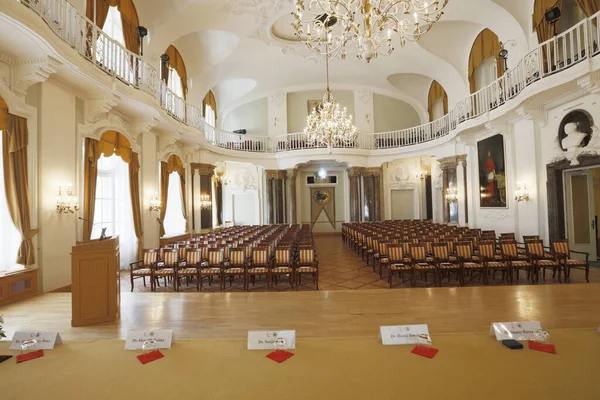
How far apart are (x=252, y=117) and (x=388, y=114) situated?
25.8ft

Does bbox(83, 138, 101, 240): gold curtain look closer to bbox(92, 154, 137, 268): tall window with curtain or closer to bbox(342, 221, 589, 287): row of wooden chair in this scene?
bbox(92, 154, 137, 268): tall window with curtain

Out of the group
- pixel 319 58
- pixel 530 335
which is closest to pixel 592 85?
pixel 530 335

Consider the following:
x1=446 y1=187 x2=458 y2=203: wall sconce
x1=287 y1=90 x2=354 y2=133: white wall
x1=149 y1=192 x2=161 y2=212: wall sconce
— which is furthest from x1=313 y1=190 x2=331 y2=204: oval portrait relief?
x1=149 y1=192 x2=161 y2=212: wall sconce

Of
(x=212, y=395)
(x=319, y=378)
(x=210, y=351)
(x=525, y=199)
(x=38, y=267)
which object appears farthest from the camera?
(x=525, y=199)

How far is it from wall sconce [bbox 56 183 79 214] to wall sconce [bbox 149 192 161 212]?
307 cm

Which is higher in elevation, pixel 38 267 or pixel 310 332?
pixel 38 267

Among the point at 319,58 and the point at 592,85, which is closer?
the point at 592,85

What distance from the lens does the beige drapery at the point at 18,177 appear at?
15.7ft

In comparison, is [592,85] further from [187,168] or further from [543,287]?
[187,168]

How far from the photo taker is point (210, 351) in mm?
2018

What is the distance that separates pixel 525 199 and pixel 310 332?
322 inches

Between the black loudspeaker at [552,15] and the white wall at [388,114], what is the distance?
10040 mm

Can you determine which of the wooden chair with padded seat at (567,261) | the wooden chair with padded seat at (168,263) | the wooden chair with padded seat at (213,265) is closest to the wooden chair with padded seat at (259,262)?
the wooden chair with padded seat at (213,265)

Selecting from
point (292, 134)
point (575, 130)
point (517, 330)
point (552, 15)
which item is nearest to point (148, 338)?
point (517, 330)
